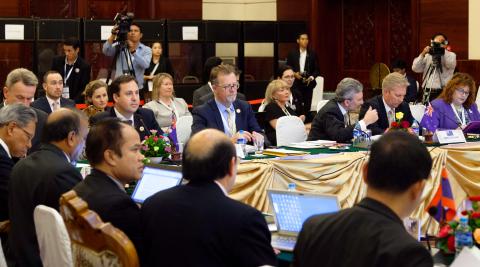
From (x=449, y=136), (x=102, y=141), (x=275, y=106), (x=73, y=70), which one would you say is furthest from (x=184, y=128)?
(x=102, y=141)

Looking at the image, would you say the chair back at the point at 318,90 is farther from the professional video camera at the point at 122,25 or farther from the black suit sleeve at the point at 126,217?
the black suit sleeve at the point at 126,217

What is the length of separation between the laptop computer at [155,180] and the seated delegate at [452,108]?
12.8 ft

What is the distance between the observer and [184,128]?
26.6 ft

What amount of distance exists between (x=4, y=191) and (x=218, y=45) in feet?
34.3

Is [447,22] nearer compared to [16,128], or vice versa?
[16,128]

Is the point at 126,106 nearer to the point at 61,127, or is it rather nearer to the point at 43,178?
the point at 61,127

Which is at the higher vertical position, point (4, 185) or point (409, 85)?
point (409, 85)

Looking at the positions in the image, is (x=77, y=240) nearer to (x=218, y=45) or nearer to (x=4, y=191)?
(x=4, y=191)

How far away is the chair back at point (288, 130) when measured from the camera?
→ 8211mm

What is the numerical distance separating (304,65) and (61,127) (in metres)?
10.1

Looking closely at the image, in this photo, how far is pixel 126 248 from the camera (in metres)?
3.15

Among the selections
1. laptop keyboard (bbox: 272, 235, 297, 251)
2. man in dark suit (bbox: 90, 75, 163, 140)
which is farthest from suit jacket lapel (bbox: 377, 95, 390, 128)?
laptop keyboard (bbox: 272, 235, 297, 251)

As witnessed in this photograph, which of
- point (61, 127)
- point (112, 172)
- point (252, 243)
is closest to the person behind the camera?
point (252, 243)

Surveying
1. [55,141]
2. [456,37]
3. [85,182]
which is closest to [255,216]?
[85,182]
